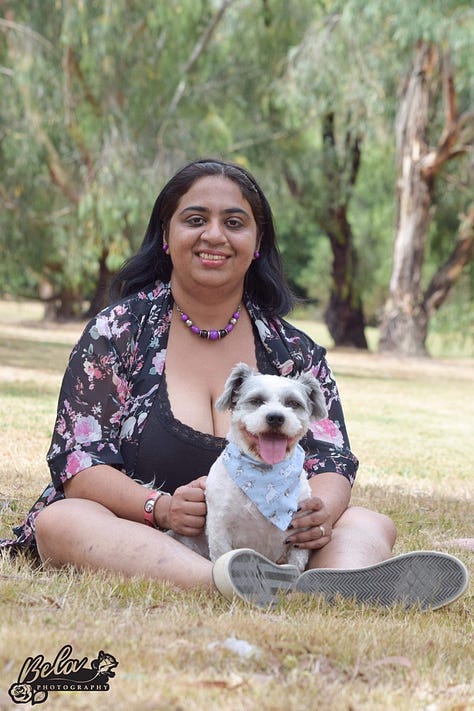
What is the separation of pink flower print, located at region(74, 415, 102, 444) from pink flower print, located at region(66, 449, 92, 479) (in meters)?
0.05

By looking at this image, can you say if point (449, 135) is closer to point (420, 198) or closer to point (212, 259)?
point (420, 198)

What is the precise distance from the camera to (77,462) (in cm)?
388

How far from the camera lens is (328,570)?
3.53m

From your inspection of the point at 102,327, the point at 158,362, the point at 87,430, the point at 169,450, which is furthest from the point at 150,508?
the point at 102,327

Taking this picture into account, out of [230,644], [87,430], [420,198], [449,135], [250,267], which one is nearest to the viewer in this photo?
[230,644]

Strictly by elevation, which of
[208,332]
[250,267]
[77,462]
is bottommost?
[77,462]

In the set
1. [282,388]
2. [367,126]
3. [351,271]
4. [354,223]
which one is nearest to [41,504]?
[282,388]

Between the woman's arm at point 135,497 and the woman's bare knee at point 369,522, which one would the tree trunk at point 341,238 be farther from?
the woman's arm at point 135,497

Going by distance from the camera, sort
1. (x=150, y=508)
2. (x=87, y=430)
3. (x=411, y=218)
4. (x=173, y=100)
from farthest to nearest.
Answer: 1. (x=411, y=218)
2. (x=173, y=100)
3. (x=87, y=430)
4. (x=150, y=508)

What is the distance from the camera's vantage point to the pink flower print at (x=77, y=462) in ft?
12.7

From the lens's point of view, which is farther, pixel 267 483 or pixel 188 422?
pixel 188 422

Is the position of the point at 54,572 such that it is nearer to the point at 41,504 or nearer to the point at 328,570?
the point at 41,504

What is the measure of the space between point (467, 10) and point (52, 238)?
1063cm

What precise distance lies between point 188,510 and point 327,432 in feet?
2.56
